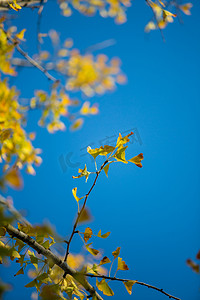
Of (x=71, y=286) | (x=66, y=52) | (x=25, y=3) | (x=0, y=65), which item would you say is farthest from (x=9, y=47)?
(x=71, y=286)

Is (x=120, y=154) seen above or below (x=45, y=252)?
above

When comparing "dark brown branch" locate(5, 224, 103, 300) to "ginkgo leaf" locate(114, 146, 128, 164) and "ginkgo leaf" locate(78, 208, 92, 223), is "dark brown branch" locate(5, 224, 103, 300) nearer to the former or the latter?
"ginkgo leaf" locate(78, 208, 92, 223)

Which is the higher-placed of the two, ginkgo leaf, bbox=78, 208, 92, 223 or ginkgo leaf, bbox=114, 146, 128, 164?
ginkgo leaf, bbox=114, 146, 128, 164

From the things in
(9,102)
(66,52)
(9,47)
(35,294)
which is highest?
(66,52)

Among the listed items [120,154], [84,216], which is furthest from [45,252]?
[120,154]

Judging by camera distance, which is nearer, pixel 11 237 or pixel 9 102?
pixel 11 237

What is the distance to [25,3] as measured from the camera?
2.98 ft

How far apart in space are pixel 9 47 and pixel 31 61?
0.40 feet

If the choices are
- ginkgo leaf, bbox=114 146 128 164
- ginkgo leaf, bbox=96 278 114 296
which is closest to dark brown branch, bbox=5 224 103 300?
ginkgo leaf, bbox=96 278 114 296

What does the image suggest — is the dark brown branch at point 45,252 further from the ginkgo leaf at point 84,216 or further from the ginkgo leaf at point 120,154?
the ginkgo leaf at point 120,154

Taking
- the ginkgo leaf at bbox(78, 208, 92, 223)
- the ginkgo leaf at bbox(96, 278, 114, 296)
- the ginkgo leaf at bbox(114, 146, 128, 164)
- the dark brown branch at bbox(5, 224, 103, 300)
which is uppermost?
the ginkgo leaf at bbox(114, 146, 128, 164)

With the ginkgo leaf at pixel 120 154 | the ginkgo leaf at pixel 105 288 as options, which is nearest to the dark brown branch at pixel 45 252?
the ginkgo leaf at pixel 105 288

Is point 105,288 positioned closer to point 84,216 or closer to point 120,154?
point 84,216

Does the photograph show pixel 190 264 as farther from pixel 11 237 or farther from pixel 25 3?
pixel 25 3
